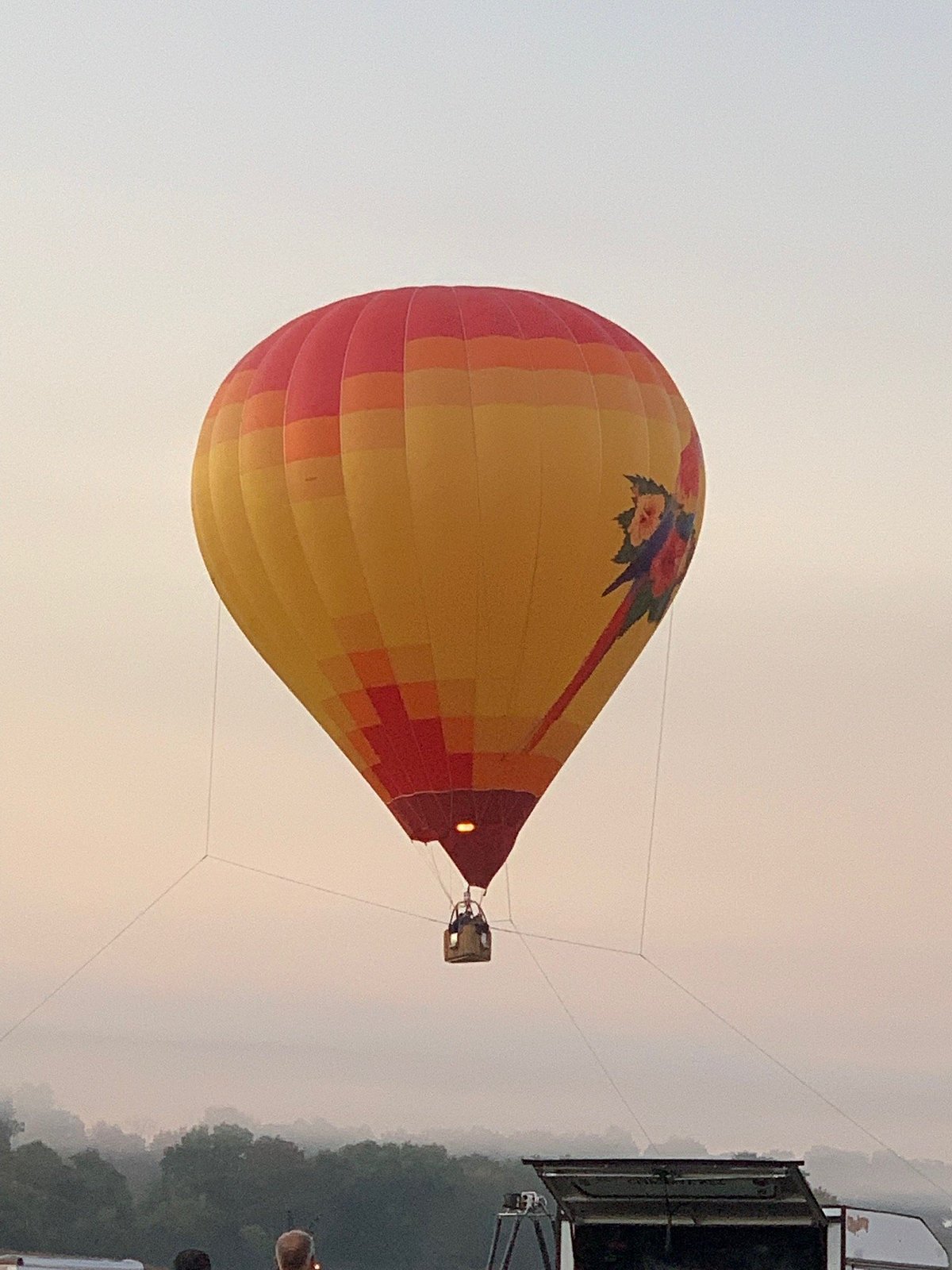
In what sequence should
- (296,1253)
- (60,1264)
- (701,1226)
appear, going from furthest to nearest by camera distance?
1. (60,1264)
2. (701,1226)
3. (296,1253)

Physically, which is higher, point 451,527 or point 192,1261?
point 451,527

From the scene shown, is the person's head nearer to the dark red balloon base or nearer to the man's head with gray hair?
the man's head with gray hair

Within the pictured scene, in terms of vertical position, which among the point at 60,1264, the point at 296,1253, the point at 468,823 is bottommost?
the point at 296,1253

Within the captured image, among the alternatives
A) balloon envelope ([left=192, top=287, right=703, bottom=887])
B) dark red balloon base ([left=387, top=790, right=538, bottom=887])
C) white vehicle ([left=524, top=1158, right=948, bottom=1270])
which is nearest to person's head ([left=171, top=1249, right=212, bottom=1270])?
white vehicle ([left=524, top=1158, right=948, bottom=1270])

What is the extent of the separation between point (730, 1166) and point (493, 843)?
1174 centimetres

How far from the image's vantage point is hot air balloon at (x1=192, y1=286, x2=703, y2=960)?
907 inches

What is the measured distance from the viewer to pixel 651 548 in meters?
24.1

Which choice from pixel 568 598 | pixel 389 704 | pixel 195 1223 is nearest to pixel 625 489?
pixel 568 598

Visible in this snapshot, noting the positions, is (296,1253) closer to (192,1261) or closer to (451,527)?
(192,1261)

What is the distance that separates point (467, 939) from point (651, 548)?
13.9 ft

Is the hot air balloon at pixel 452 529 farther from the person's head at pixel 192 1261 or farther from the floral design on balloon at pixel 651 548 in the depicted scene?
the person's head at pixel 192 1261

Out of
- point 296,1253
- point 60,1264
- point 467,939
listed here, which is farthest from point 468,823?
point 296,1253

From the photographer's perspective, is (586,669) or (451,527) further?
(586,669)

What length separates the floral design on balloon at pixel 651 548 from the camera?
23.8m
